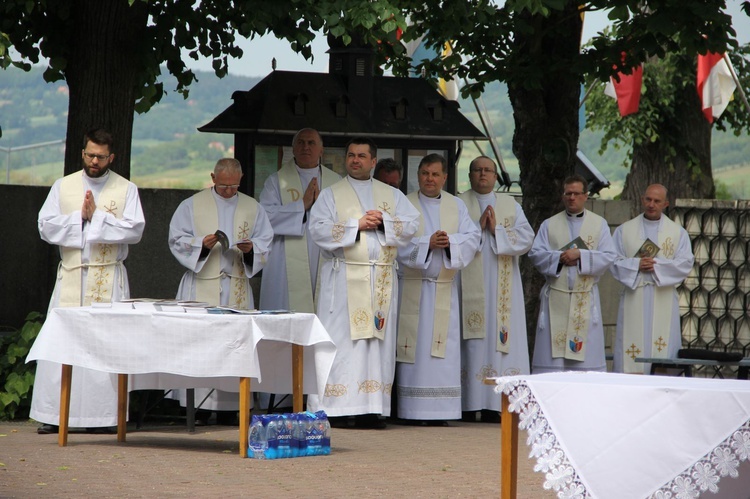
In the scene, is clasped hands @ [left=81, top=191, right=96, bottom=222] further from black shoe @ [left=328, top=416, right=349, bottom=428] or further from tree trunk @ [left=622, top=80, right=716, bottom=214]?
tree trunk @ [left=622, top=80, right=716, bottom=214]

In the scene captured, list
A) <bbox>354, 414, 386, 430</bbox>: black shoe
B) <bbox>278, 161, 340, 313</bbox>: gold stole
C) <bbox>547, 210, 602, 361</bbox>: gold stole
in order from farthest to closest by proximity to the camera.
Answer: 1. <bbox>547, 210, 602, 361</bbox>: gold stole
2. <bbox>278, 161, 340, 313</bbox>: gold stole
3. <bbox>354, 414, 386, 430</bbox>: black shoe

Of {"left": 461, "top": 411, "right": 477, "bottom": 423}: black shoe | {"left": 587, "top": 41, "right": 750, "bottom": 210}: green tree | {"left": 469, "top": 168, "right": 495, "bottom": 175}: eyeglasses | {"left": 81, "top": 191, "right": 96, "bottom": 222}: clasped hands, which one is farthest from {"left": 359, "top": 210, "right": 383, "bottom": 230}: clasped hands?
{"left": 587, "top": 41, "right": 750, "bottom": 210}: green tree

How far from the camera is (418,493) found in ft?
23.1

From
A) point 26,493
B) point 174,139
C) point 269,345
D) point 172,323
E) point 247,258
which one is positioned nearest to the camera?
point 26,493

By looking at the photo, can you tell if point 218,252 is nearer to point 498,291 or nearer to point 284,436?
point 284,436

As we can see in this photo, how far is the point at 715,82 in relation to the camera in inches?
739

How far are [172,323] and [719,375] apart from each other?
7.14 metres

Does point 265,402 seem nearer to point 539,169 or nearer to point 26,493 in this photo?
point 539,169

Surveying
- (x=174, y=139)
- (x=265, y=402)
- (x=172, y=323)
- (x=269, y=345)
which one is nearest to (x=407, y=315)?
(x=265, y=402)

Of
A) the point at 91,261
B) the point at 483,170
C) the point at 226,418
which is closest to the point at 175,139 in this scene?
the point at 483,170

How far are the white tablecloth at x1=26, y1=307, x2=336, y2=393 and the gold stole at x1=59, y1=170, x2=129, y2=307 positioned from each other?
3.31 ft

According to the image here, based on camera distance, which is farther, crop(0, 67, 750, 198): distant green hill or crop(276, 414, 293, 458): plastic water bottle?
crop(0, 67, 750, 198): distant green hill

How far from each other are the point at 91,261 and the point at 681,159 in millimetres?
15780

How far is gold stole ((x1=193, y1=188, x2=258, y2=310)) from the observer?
10.3m
